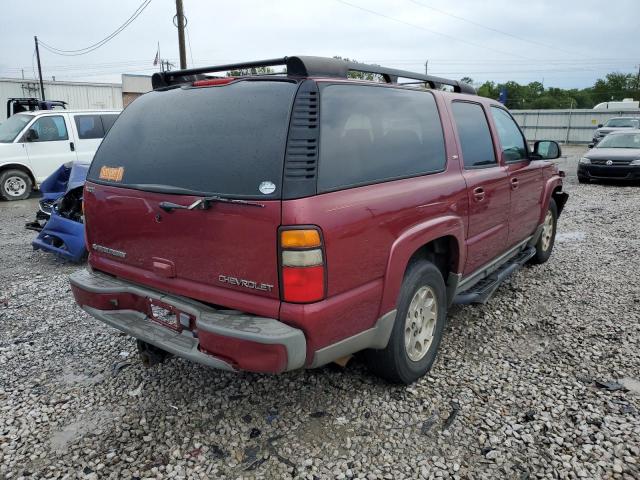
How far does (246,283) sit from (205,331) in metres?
0.30

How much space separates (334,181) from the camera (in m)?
2.41

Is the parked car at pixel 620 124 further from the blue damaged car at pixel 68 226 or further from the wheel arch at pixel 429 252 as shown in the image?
the blue damaged car at pixel 68 226

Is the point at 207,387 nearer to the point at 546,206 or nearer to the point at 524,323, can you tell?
the point at 524,323

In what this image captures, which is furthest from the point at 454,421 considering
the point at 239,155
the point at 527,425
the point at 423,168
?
the point at 239,155

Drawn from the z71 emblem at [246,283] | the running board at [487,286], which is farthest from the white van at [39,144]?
the z71 emblem at [246,283]

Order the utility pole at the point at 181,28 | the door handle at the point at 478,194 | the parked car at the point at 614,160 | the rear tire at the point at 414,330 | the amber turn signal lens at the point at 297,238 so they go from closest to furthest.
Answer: the amber turn signal lens at the point at 297,238 < the rear tire at the point at 414,330 < the door handle at the point at 478,194 < the parked car at the point at 614,160 < the utility pole at the point at 181,28

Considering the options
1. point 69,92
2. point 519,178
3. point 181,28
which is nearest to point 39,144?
point 181,28

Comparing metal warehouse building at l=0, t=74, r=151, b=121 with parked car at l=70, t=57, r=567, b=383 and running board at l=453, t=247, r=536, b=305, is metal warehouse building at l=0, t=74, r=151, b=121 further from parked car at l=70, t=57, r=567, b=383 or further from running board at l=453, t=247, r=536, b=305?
running board at l=453, t=247, r=536, b=305

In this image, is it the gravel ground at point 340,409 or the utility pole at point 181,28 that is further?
the utility pole at point 181,28

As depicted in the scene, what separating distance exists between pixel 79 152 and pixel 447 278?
10.1 m

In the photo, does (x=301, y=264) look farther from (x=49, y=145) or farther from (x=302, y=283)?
(x=49, y=145)

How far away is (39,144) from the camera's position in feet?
35.6

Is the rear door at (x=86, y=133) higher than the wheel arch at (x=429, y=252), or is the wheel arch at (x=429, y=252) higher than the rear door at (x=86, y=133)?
the rear door at (x=86, y=133)

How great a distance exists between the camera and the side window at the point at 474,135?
145 inches
